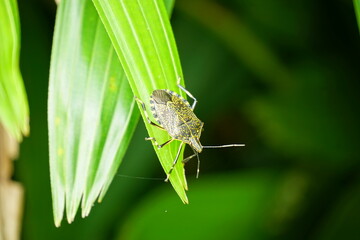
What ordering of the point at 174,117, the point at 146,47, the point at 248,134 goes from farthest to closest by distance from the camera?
the point at 248,134
the point at 174,117
the point at 146,47

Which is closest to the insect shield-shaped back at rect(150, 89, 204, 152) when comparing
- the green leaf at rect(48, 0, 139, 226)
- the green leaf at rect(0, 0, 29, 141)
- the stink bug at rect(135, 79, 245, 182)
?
the stink bug at rect(135, 79, 245, 182)

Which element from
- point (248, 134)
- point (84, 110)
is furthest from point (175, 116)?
point (248, 134)

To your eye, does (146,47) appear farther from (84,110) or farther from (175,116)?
(175,116)

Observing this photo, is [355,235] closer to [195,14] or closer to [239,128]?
[239,128]

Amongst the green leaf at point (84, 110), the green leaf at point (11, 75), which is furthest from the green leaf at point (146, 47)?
the green leaf at point (11, 75)

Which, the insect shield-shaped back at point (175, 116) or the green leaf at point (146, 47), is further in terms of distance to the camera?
the insect shield-shaped back at point (175, 116)

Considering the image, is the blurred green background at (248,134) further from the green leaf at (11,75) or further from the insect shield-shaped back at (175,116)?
the green leaf at (11,75)
